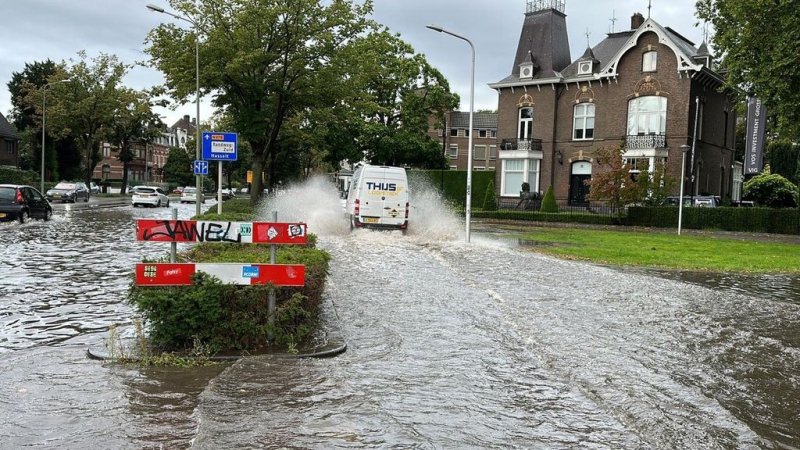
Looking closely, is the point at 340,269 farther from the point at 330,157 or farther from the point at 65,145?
the point at 65,145

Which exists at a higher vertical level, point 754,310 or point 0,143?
point 0,143

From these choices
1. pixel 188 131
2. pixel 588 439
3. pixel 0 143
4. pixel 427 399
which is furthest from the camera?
pixel 188 131

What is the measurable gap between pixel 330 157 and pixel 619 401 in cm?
Result: 5318

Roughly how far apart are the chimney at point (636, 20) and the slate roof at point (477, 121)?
40.5 metres

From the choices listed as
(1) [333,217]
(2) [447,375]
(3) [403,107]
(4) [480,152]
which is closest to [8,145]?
(3) [403,107]

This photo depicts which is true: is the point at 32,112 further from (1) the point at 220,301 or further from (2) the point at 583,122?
(1) the point at 220,301

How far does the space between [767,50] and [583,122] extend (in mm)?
22290

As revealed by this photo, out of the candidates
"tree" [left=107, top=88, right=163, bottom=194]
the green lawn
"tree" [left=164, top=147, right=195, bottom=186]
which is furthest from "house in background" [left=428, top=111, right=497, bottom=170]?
the green lawn

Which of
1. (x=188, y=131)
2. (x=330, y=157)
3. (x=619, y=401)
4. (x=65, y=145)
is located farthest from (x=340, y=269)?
(x=188, y=131)

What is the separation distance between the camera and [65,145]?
70.3 m

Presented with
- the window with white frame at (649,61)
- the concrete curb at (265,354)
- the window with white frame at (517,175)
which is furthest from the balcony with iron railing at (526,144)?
the concrete curb at (265,354)

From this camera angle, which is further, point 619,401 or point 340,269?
point 340,269

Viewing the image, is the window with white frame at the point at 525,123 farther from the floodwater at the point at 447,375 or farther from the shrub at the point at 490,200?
the floodwater at the point at 447,375

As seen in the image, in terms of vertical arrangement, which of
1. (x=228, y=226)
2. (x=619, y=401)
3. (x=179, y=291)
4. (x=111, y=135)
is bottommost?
(x=619, y=401)
